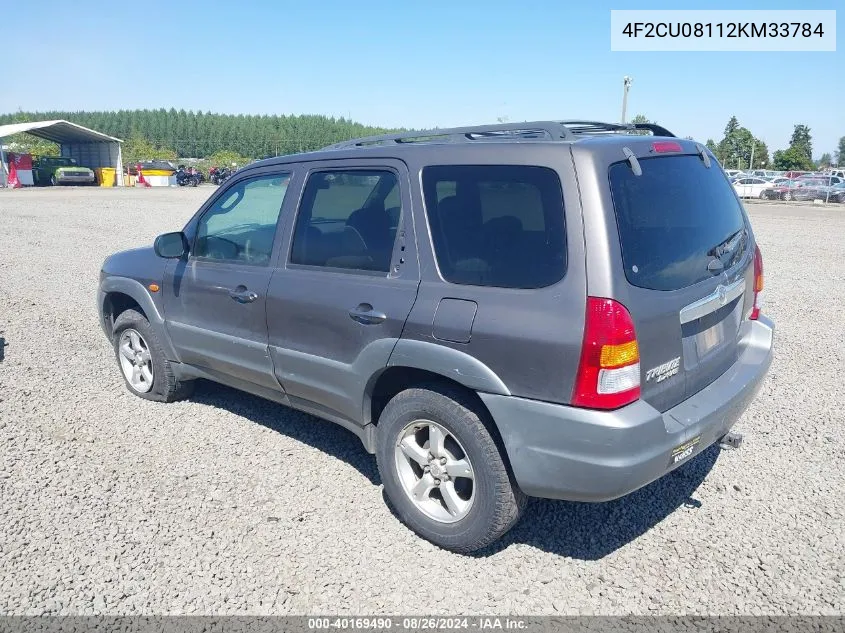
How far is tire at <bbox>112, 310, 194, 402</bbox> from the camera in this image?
4.88m

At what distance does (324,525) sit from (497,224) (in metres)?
1.80

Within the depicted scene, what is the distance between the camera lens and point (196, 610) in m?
2.82

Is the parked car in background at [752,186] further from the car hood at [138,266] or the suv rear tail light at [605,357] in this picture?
the suv rear tail light at [605,357]

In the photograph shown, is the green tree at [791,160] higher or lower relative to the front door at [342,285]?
higher

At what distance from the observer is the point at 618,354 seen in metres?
2.63

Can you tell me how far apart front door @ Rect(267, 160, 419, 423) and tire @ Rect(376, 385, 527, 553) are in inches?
10.8

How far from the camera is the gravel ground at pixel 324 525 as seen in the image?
2.89 m

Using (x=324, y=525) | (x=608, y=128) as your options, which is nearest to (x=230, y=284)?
(x=324, y=525)

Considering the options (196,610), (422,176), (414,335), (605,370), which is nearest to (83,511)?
(196,610)

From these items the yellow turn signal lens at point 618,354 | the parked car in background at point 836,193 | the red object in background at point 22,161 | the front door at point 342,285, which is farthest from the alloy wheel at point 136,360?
the red object in background at point 22,161

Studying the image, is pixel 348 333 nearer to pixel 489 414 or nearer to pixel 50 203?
pixel 489 414

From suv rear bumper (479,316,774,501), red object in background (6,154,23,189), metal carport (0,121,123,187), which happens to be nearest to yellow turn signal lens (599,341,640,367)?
suv rear bumper (479,316,774,501)

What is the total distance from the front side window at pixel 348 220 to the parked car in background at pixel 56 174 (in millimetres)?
45134

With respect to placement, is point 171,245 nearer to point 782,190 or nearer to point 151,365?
point 151,365
